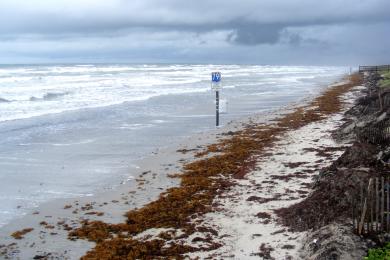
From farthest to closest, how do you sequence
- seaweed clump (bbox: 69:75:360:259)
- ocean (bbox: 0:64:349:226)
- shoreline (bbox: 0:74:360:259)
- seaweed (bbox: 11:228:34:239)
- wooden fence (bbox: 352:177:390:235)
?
ocean (bbox: 0:64:349:226)
seaweed (bbox: 11:228:34:239)
shoreline (bbox: 0:74:360:259)
seaweed clump (bbox: 69:75:360:259)
wooden fence (bbox: 352:177:390:235)

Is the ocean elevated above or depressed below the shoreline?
above

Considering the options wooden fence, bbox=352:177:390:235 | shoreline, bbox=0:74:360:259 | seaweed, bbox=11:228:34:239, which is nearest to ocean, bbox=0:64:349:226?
shoreline, bbox=0:74:360:259

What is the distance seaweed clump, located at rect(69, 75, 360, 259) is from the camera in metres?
8.66

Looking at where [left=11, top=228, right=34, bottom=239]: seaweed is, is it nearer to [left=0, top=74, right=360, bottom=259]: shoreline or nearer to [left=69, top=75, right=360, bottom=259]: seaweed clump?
[left=0, top=74, right=360, bottom=259]: shoreline

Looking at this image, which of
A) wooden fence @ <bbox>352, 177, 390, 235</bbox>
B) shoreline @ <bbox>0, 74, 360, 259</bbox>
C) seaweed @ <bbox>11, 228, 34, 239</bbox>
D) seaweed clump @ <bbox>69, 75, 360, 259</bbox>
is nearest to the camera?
wooden fence @ <bbox>352, 177, 390, 235</bbox>

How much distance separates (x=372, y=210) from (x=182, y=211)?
4.39 m

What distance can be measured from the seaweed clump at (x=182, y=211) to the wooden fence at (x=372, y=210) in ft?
8.60

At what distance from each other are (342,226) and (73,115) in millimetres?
23212

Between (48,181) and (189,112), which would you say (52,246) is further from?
(189,112)

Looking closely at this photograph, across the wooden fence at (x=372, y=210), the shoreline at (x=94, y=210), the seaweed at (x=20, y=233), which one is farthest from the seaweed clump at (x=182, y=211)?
the wooden fence at (x=372, y=210)

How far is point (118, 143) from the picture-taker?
19.3m

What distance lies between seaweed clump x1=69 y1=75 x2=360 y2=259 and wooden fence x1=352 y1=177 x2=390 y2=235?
2623mm

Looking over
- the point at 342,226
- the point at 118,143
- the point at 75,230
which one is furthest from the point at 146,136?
the point at 342,226

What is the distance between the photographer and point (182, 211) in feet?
35.5
